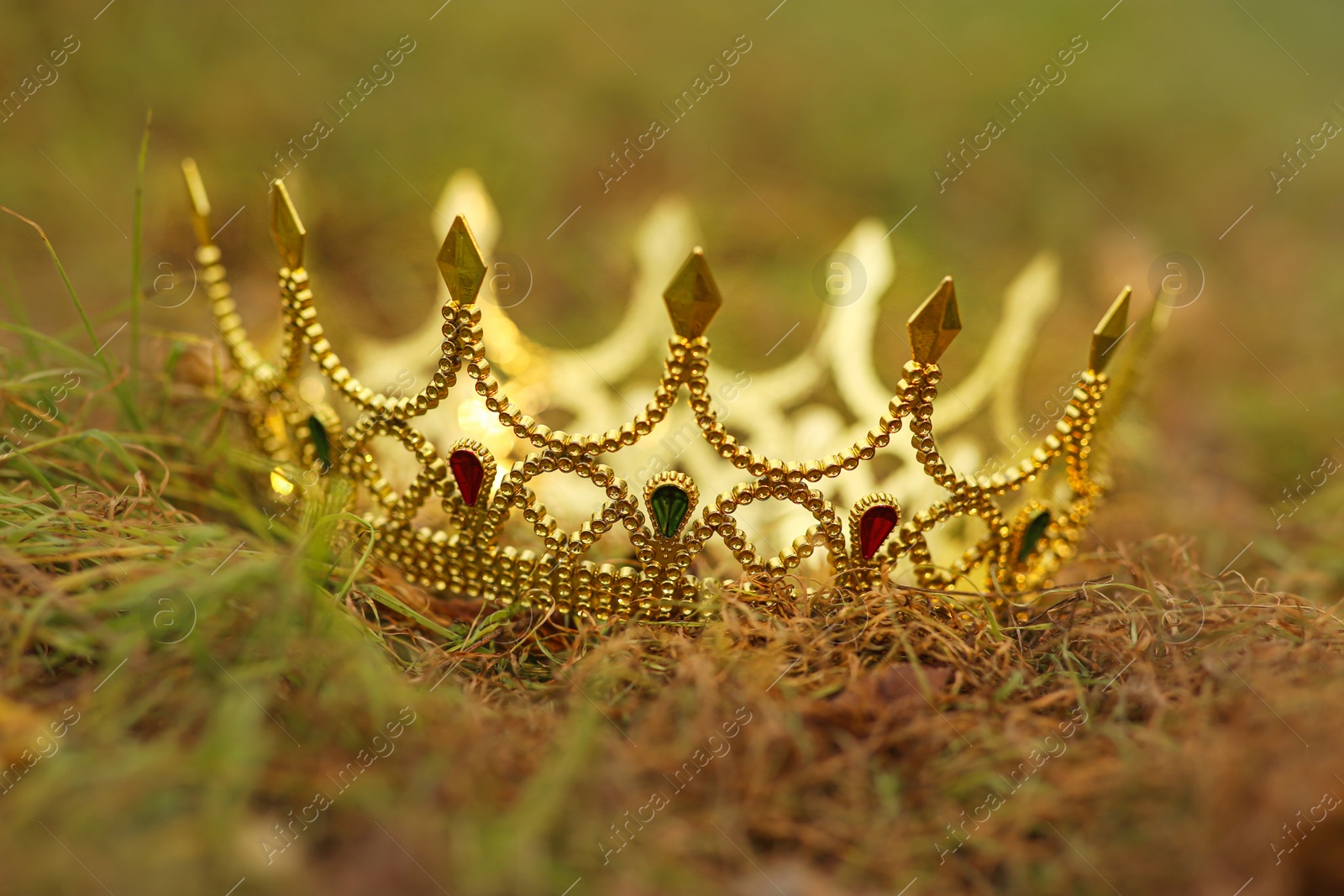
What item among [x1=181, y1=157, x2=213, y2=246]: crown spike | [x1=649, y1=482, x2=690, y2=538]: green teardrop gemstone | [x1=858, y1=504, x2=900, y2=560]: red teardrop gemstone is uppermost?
[x1=181, y1=157, x2=213, y2=246]: crown spike

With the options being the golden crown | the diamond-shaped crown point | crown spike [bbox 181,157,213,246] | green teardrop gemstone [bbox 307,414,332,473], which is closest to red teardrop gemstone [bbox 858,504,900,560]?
the golden crown

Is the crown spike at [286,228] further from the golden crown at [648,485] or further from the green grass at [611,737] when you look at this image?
the green grass at [611,737]

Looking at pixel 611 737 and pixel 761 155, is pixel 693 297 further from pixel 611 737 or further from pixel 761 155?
pixel 761 155

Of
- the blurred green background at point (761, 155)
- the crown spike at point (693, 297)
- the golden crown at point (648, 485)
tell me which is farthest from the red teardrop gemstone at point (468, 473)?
the blurred green background at point (761, 155)

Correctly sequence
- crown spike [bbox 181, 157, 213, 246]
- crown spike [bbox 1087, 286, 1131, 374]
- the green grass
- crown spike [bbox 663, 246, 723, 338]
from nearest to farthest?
the green grass < crown spike [bbox 663, 246, 723, 338] < crown spike [bbox 1087, 286, 1131, 374] < crown spike [bbox 181, 157, 213, 246]

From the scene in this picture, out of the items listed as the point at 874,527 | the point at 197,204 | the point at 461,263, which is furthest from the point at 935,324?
the point at 197,204

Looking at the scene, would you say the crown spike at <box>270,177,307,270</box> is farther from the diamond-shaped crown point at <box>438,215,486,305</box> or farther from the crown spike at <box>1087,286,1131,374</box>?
the crown spike at <box>1087,286,1131,374</box>
